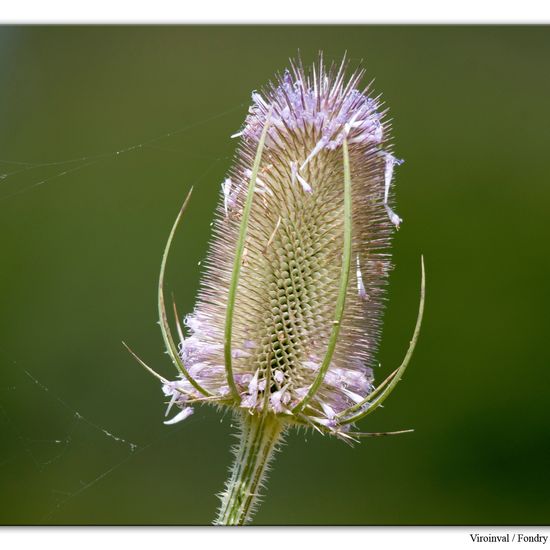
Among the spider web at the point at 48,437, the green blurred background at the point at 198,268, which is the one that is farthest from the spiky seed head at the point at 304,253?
the spider web at the point at 48,437

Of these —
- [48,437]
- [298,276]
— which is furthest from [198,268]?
[298,276]

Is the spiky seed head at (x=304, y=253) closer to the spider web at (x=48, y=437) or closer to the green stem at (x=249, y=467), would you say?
the green stem at (x=249, y=467)

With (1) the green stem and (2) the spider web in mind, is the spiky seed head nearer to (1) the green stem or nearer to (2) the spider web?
Result: (1) the green stem

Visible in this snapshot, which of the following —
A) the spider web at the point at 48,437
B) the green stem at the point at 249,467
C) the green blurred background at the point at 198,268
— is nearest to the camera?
the green stem at the point at 249,467

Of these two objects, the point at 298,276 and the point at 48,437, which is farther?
the point at 48,437

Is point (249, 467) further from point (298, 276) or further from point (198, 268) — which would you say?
point (198, 268)
